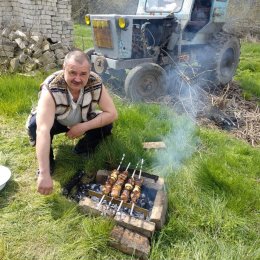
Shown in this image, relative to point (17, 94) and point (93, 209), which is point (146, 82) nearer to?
point (17, 94)

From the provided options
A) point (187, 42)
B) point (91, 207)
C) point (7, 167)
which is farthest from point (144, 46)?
point (91, 207)

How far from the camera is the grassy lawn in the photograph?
2.36 m

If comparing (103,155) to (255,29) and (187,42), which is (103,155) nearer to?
(187,42)

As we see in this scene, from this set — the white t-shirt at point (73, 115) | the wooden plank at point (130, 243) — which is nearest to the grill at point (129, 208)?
the wooden plank at point (130, 243)

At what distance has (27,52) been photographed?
6.90 meters

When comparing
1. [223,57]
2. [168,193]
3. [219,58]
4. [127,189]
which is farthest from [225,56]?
[127,189]

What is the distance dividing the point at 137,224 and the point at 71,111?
127cm

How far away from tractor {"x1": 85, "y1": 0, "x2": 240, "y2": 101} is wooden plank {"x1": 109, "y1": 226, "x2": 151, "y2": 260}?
10.7 ft

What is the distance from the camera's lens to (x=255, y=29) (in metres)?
16.0

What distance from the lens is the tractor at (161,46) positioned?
18.2ft

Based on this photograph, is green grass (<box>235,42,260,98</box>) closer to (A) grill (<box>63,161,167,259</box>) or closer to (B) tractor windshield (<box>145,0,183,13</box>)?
(B) tractor windshield (<box>145,0,183,13</box>)

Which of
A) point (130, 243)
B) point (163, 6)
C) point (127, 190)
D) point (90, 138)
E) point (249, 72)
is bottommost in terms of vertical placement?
point (249, 72)

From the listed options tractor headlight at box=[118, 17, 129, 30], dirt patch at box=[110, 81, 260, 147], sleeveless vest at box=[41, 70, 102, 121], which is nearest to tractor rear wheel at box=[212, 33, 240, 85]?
dirt patch at box=[110, 81, 260, 147]

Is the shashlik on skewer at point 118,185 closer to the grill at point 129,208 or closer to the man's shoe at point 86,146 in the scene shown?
the grill at point 129,208
